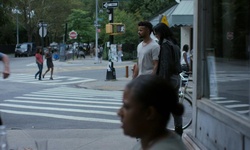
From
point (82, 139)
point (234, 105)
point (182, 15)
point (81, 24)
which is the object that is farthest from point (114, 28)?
point (81, 24)

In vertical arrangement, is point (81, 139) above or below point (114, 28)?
below

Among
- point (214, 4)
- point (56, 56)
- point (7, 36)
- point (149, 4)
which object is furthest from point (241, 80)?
point (7, 36)

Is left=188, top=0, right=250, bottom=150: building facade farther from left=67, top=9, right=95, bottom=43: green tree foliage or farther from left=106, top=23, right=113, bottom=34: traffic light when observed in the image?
left=67, top=9, right=95, bottom=43: green tree foliage

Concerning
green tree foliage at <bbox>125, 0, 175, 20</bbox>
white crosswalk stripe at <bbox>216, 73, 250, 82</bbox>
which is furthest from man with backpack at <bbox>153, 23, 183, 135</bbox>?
green tree foliage at <bbox>125, 0, 175, 20</bbox>

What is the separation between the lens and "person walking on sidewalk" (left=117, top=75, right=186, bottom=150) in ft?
6.30

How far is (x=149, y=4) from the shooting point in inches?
2175

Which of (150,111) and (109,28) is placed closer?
(150,111)

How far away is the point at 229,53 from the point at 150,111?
4098 mm

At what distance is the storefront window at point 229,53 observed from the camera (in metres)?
5.09

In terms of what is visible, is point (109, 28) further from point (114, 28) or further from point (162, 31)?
point (162, 31)

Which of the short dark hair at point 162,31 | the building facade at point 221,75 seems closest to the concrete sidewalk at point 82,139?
the building facade at point 221,75

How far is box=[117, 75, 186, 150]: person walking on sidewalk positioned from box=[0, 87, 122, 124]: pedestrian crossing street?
787 cm

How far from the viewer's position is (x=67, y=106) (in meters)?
12.8

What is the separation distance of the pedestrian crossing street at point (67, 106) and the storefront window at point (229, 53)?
3.96m
